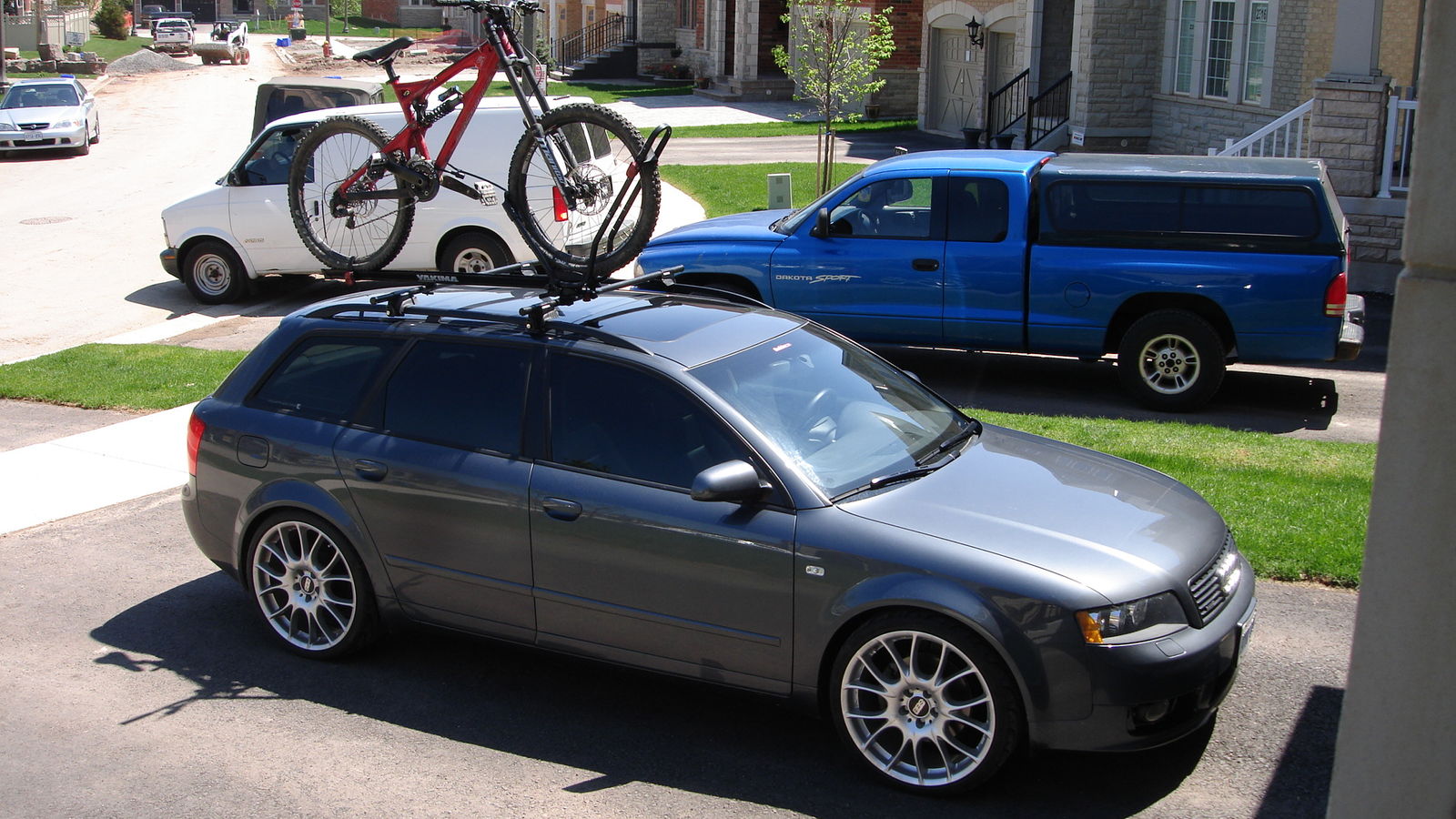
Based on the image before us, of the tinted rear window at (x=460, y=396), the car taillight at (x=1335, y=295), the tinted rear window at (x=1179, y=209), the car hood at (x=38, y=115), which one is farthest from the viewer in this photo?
the car hood at (x=38, y=115)

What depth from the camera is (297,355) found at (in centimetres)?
632

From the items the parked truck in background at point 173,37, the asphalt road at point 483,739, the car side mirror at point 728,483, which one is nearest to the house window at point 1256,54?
the asphalt road at point 483,739

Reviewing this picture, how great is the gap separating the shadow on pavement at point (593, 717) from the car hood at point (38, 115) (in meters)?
28.2

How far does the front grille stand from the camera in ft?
16.0

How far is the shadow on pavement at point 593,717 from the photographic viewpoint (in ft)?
16.0

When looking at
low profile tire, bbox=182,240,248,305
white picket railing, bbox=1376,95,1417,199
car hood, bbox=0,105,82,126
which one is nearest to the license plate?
white picket railing, bbox=1376,95,1417,199

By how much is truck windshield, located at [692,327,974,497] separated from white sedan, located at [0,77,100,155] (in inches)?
1173

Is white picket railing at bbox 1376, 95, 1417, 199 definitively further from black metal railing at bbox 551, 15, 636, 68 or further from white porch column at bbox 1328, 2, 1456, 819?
black metal railing at bbox 551, 15, 636, 68

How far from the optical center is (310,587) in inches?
241

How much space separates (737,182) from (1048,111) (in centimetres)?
651

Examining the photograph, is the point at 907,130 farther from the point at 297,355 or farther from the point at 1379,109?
the point at 297,355

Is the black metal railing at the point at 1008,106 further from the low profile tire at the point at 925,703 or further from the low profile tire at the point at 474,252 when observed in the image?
the low profile tire at the point at 925,703

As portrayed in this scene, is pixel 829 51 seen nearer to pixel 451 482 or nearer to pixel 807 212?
pixel 807 212

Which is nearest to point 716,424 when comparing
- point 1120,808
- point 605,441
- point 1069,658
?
point 605,441
